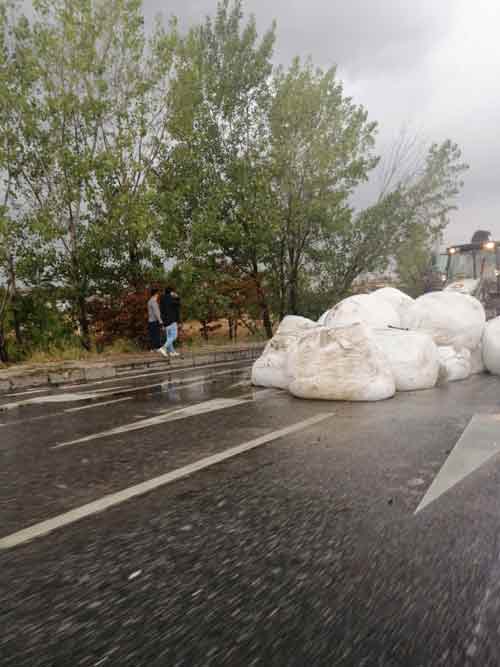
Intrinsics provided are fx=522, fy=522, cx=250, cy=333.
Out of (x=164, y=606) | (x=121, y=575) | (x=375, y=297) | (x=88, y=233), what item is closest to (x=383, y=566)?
(x=164, y=606)

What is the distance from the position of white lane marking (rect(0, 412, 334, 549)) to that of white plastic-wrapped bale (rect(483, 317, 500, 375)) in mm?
4534

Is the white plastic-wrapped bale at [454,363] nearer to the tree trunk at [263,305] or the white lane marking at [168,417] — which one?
the white lane marking at [168,417]

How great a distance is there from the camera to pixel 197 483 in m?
3.09

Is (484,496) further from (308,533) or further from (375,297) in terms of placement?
(375,297)

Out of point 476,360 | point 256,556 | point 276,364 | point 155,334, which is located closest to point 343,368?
point 276,364

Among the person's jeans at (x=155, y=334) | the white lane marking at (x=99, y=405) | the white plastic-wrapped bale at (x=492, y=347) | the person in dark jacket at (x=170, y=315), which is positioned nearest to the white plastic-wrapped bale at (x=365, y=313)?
the white plastic-wrapped bale at (x=492, y=347)

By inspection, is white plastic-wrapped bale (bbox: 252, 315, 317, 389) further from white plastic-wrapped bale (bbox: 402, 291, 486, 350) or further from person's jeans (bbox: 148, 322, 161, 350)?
person's jeans (bbox: 148, 322, 161, 350)

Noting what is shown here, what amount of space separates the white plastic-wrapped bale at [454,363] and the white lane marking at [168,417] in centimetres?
286

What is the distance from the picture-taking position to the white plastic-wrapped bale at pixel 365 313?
7.54 meters

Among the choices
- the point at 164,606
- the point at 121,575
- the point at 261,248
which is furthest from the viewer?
the point at 261,248

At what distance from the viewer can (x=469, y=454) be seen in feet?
11.6

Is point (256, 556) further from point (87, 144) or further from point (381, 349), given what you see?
point (87, 144)

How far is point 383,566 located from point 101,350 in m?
12.3

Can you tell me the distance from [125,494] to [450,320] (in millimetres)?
6005
